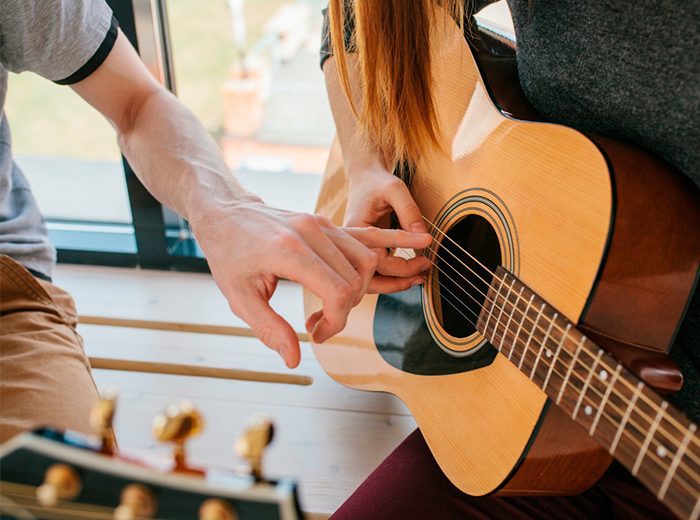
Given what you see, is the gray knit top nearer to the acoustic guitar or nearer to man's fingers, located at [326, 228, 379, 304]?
the acoustic guitar

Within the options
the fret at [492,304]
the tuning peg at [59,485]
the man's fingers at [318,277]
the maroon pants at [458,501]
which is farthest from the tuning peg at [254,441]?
the maroon pants at [458,501]

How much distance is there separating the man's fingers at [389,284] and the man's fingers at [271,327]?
7.4 inches

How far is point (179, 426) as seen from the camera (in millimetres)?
408

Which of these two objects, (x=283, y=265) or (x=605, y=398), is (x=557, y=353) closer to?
(x=605, y=398)

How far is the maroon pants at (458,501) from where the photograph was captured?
851 millimetres

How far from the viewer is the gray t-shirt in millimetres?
1029

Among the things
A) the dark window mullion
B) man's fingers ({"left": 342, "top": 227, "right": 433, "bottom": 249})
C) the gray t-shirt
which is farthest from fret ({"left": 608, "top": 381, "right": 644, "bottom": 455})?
the dark window mullion

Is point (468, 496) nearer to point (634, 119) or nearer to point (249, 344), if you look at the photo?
point (634, 119)

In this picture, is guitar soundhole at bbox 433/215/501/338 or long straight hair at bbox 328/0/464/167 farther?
long straight hair at bbox 328/0/464/167

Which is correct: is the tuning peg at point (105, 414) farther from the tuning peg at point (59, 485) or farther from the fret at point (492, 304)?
the fret at point (492, 304)

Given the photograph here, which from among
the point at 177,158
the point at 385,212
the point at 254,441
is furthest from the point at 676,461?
the point at 177,158

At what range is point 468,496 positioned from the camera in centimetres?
90

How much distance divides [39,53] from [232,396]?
30.2 inches

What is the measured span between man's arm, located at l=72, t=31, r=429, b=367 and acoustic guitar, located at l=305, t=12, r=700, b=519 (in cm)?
10
